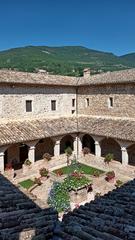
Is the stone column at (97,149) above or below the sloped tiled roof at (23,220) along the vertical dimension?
below

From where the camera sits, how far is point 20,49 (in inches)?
3888

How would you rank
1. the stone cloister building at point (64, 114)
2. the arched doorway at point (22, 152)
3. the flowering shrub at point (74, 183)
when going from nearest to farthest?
the flowering shrub at point (74, 183), the stone cloister building at point (64, 114), the arched doorway at point (22, 152)

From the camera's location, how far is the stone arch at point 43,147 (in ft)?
79.1

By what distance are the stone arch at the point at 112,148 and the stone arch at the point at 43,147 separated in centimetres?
487

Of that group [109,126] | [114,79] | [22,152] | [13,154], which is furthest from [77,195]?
[114,79]

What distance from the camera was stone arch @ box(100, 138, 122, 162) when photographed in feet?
76.0

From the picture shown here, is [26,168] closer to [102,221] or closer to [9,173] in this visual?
[9,173]

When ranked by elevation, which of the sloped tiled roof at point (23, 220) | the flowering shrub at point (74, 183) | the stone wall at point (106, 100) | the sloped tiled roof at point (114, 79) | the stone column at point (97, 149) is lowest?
the flowering shrub at point (74, 183)

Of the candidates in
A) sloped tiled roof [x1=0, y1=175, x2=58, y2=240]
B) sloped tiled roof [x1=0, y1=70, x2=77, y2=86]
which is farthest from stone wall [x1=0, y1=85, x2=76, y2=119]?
sloped tiled roof [x1=0, y1=175, x2=58, y2=240]

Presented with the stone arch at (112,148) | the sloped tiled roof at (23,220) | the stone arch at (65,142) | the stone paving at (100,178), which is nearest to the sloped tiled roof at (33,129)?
the stone arch at (65,142)

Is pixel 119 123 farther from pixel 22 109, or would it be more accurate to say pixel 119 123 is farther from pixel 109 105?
pixel 22 109

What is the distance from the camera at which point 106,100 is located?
74.2ft

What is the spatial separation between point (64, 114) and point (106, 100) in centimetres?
425

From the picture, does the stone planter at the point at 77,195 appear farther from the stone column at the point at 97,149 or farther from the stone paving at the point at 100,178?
the stone column at the point at 97,149
